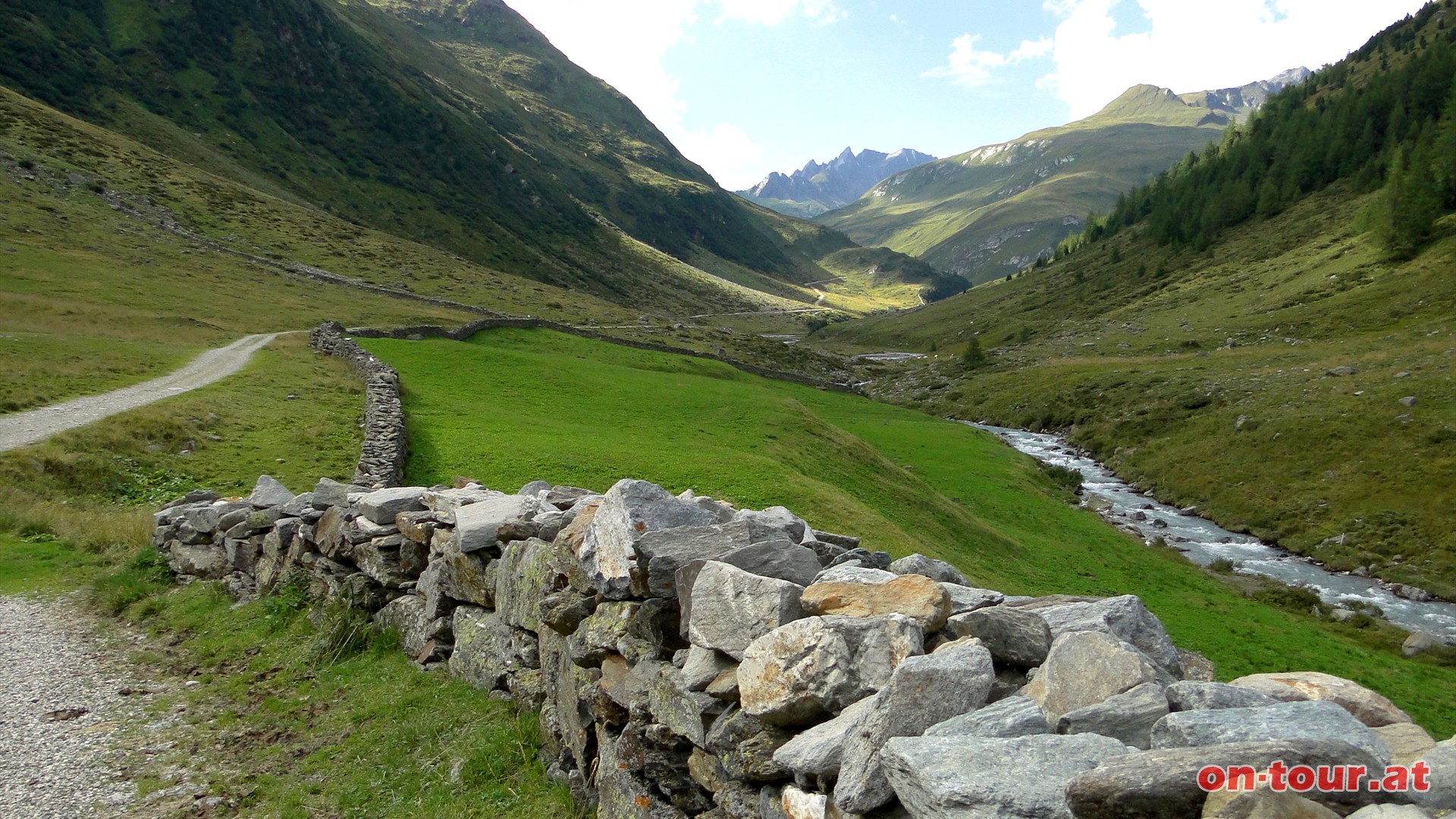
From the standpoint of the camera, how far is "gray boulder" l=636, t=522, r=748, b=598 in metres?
7.89

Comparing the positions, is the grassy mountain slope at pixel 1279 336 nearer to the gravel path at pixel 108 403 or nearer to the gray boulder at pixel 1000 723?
the gray boulder at pixel 1000 723

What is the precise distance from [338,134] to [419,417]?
20717 centimetres

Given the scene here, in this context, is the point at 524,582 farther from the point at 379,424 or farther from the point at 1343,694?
the point at 379,424

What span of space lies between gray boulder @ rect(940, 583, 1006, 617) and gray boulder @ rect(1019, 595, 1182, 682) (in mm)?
493

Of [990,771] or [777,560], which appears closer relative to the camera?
[990,771]

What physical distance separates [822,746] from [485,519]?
7.49m

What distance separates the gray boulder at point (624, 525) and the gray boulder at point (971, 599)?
125 inches

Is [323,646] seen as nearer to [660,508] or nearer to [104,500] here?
[660,508]

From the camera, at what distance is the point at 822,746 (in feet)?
17.4

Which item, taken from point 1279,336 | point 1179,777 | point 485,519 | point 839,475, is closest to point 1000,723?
point 1179,777

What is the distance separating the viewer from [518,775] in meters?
9.15

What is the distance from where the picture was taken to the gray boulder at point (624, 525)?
830cm

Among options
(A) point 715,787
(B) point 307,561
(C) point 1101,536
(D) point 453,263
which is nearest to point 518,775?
(A) point 715,787

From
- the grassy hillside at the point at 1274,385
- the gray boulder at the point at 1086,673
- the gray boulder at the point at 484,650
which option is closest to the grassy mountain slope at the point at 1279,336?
the grassy hillside at the point at 1274,385
